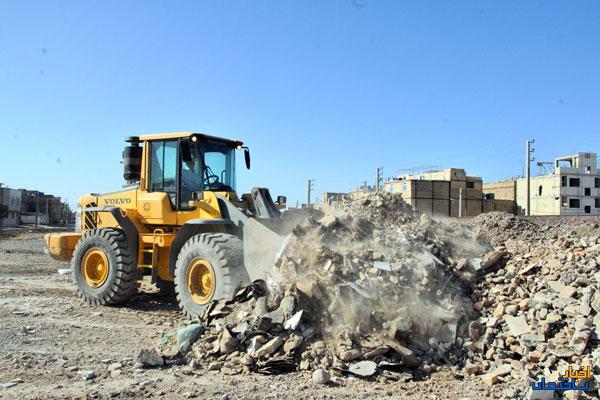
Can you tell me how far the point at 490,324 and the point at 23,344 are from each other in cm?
554

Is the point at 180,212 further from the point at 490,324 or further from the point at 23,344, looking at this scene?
the point at 490,324

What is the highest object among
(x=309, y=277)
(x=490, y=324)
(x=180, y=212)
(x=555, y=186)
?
(x=555, y=186)

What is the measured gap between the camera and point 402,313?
572cm

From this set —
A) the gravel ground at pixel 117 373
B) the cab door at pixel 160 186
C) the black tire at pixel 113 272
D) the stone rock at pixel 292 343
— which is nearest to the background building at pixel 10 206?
the black tire at pixel 113 272

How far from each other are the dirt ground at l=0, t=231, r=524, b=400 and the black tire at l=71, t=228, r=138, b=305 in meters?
0.31

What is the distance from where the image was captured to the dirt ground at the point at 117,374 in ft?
15.6

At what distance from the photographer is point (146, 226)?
30.6ft

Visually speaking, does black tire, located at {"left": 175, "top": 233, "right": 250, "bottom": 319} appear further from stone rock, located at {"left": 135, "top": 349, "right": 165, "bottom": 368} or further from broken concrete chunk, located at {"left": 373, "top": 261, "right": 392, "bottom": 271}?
broken concrete chunk, located at {"left": 373, "top": 261, "right": 392, "bottom": 271}

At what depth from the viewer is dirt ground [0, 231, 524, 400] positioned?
4770 mm

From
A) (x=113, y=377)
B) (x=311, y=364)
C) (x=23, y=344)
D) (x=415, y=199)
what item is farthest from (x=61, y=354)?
(x=415, y=199)

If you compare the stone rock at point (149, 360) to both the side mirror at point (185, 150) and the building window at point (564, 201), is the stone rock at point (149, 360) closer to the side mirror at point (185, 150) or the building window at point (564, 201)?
the side mirror at point (185, 150)

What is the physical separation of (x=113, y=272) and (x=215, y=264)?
2554 mm

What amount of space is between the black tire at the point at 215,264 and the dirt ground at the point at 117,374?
461mm

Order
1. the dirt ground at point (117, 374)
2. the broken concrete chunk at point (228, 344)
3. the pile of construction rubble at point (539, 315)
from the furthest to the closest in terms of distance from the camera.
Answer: the broken concrete chunk at point (228, 344), the pile of construction rubble at point (539, 315), the dirt ground at point (117, 374)
